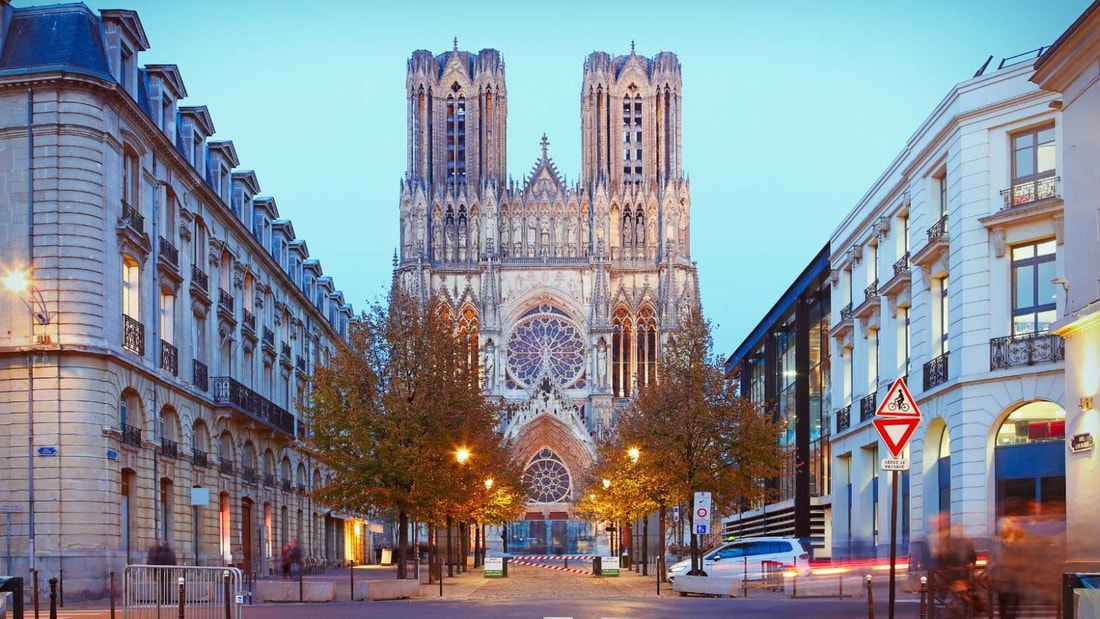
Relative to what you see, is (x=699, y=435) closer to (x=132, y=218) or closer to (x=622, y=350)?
(x=132, y=218)

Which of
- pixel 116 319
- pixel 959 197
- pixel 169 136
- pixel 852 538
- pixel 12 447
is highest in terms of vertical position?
pixel 169 136

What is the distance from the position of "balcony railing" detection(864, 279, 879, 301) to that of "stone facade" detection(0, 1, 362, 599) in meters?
18.8

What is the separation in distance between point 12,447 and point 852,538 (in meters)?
23.9

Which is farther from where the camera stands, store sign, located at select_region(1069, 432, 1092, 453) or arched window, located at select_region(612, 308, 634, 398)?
arched window, located at select_region(612, 308, 634, 398)

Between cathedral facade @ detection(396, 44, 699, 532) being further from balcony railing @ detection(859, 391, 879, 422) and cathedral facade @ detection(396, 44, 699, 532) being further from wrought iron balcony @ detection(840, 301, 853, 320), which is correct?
balcony railing @ detection(859, 391, 879, 422)

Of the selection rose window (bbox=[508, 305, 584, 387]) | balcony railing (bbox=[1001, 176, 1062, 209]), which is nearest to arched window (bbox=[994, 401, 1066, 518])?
balcony railing (bbox=[1001, 176, 1062, 209])

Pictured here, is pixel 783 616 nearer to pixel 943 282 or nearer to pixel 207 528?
pixel 943 282

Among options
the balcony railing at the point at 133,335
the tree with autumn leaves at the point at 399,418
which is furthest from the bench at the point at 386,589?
the balcony railing at the point at 133,335

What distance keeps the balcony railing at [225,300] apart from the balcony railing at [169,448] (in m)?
7.49

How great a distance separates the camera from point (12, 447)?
31609 mm

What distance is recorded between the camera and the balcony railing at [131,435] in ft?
112

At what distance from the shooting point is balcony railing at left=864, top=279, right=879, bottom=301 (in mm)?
39375

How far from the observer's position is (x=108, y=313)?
109ft

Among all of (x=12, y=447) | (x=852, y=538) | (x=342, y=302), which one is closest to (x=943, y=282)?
(x=852, y=538)
